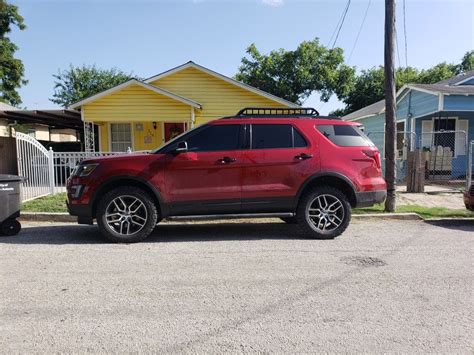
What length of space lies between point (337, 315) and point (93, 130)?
1465 centimetres

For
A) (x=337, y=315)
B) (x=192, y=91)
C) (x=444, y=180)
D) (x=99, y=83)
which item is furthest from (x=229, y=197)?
(x=99, y=83)

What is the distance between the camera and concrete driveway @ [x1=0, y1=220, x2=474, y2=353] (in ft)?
9.84

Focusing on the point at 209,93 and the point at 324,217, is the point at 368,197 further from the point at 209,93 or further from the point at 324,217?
the point at 209,93

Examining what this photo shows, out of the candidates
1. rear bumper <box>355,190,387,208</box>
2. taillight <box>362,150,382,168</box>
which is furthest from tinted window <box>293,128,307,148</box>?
rear bumper <box>355,190,387,208</box>

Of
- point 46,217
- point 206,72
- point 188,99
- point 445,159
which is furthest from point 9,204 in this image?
point 445,159

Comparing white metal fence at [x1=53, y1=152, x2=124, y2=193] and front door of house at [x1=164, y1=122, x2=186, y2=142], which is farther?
front door of house at [x1=164, y1=122, x2=186, y2=142]

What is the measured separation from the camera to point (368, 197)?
6426 millimetres

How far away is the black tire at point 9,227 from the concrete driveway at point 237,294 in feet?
0.87

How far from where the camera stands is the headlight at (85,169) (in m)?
6.03

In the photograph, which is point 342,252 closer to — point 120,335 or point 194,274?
point 194,274

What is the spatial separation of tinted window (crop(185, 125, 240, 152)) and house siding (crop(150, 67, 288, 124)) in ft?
32.7

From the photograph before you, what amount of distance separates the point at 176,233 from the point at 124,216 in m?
1.13

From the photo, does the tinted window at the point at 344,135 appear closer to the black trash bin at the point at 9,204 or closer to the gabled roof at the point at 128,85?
the black trash bin at the point at 9,204

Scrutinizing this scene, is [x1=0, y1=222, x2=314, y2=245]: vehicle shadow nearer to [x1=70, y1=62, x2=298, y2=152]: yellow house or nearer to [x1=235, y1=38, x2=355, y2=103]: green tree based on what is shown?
[x1=70, y1=62, x2=298, y2=152]: yellow house
